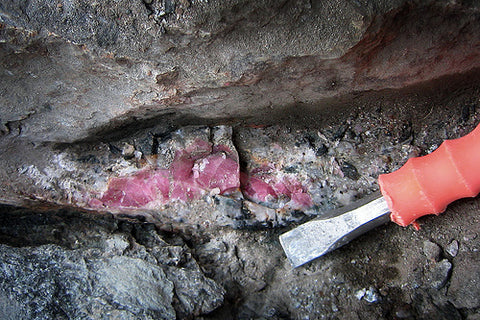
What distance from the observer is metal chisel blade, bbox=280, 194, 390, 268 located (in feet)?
4.21

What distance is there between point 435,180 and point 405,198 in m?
0.10

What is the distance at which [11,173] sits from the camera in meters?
1.50

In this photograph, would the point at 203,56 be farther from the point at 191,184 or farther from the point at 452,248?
the point at 452,248

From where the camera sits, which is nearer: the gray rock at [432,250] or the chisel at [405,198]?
the chisel at [405,198]

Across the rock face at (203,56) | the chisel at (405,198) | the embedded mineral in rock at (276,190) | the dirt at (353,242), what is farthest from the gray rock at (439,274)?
the rock face at (203,56)

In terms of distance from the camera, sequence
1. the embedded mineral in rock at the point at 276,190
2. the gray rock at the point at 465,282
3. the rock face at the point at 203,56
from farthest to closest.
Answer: the embedded mineral in rock at the point at 276,190 < the gray rock at the point at 465,282 < the rock face at the point at 203,56

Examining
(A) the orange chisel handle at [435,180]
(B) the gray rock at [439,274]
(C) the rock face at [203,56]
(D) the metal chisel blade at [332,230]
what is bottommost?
(B) the gray rock at [439,274]

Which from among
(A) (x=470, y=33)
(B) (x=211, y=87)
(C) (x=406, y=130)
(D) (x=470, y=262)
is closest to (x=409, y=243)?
(D) (x=470, y=262)

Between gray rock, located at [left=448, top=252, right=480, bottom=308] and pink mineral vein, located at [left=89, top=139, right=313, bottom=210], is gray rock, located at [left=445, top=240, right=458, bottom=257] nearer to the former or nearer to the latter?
gray rock, located at [left=448, top=252, right=480, bottom=308]

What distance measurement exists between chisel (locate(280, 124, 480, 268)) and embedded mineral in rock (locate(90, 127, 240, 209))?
363 millimetres

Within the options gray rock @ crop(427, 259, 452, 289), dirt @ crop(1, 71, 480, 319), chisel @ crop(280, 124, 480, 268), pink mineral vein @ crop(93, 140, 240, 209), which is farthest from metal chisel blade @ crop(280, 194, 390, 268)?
pink mineral vein @ crop(93, 140, 240, 209)

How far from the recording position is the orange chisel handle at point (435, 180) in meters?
1.11

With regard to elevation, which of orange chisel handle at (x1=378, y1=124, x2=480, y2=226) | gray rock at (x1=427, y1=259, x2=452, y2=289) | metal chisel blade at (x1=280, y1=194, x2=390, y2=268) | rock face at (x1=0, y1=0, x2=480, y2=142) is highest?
rock face at (x1=0, y1=0, x2=480, y2=142)

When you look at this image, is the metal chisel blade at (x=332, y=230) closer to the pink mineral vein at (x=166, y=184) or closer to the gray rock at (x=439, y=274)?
the gray rock at (x=439, y=274)
